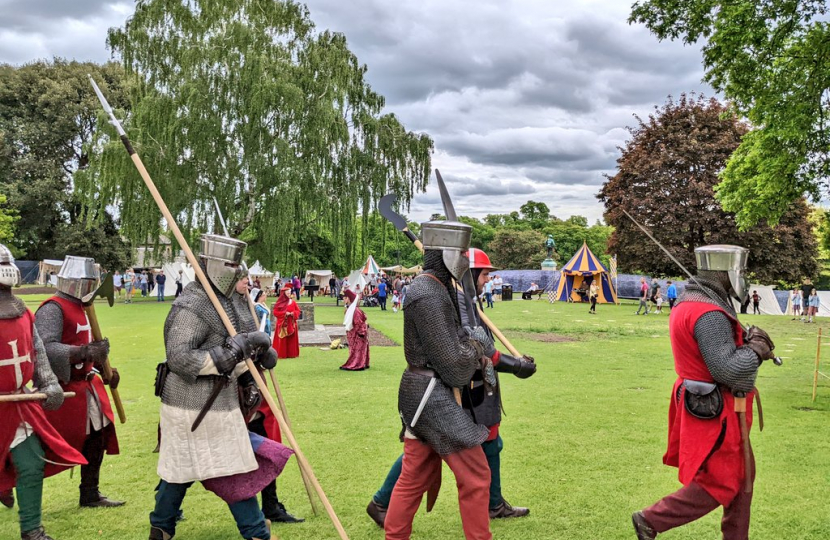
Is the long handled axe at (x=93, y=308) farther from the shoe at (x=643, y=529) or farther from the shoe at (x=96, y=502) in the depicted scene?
the shoe at (x=643, y=529)

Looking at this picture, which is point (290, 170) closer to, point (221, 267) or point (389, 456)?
point (389, 456)

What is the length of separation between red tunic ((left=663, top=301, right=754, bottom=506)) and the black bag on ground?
0.10 feet

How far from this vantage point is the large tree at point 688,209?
36.9 metres

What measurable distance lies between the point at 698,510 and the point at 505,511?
142cm

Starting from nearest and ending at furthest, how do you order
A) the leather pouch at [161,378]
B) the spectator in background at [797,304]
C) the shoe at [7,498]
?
the leather pouch at [161,378] → the shoe at [7,498] → the spectator in background at [797,304]

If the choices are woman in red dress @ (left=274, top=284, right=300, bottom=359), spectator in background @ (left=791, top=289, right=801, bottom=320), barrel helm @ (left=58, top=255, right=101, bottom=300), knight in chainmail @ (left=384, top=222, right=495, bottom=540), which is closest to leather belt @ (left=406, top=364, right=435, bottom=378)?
knight in chainmail @ (left=384, top=222, right=495, bottom=540)

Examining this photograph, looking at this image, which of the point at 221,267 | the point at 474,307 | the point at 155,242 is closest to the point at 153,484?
the point at 221,267

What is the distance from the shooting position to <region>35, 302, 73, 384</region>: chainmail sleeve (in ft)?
15.7

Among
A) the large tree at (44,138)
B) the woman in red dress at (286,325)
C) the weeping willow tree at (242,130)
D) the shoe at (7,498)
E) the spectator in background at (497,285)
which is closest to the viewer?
the shoe at (7,498)

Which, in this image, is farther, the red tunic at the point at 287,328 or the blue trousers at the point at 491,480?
the red tunic at the point at 287,328

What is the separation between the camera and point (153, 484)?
573cm

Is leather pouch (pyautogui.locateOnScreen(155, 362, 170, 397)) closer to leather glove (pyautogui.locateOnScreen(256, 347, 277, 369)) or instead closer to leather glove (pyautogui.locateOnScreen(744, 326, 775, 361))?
leather glove (pyautogui.locateOnScreen(256, 347, 277, 369))

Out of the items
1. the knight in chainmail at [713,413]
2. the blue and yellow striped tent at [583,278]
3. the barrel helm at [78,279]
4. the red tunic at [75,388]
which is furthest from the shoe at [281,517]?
the blue and yellow striped tent at [583,278]

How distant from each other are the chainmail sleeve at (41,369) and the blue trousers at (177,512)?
1.08 m
